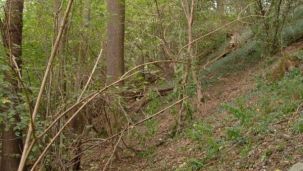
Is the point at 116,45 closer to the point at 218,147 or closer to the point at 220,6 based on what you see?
the point at 220,6

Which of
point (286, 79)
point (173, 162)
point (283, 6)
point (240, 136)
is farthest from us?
point (283, 6)

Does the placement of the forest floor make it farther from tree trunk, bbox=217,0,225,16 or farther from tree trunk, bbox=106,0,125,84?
tree trunk, bbox=217,0,225,16

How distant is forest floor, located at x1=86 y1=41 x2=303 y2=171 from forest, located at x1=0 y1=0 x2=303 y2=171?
0.03 m

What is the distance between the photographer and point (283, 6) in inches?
428

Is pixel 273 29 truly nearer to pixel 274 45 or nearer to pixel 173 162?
pixel 274 45

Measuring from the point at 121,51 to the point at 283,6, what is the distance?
4318mm

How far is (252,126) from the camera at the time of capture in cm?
695

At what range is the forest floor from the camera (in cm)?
573

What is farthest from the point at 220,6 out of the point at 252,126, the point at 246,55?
the point at 252,126

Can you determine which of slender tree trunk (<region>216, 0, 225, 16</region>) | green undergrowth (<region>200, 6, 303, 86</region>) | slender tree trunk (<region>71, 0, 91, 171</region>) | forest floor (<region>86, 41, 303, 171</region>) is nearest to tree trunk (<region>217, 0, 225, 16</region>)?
slender tree trunk (<region>216, 0, 225, 16</region>)

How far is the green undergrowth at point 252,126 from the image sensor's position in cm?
641

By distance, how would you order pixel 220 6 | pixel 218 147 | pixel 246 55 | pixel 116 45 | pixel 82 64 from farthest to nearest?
pixel 246 55
pixel 220 6
pixel 116 45
pixel 82 64
pixel 218 147

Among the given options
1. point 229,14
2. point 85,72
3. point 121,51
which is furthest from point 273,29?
point 85,72

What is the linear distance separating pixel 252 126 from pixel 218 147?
25.4 inches
